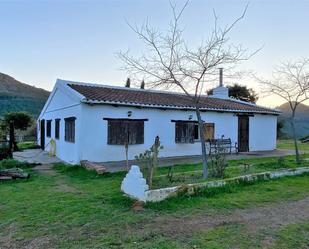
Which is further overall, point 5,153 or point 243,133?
point 243,133

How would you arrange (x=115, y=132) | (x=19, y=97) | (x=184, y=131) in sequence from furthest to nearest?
(x=19, y=97)
(x=184, y=131)
(x=115, y=132)

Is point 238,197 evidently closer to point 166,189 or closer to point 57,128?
point 166,189

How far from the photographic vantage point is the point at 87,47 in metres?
16.1

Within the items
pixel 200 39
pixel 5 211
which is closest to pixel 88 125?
pixel 200 39

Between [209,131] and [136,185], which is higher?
[209,131]

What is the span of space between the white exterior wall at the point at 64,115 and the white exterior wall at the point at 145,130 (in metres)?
0.47

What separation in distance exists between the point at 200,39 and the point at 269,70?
6.13 m

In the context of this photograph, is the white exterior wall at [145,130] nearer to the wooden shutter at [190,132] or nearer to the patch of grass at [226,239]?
the wooden shutter at [190,132]

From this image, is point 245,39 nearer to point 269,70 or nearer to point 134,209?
point 269,70

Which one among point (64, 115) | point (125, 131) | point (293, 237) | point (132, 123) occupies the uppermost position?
point (64, 115)

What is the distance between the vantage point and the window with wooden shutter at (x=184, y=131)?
1655cm

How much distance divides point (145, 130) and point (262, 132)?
8.81m

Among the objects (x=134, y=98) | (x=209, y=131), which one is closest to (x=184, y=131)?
(x=209, y=131)

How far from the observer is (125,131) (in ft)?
48.1
